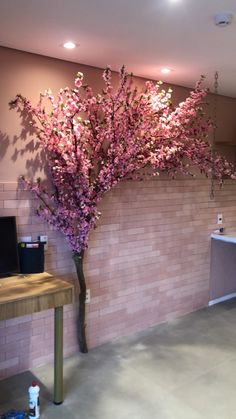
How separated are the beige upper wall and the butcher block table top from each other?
780 mm

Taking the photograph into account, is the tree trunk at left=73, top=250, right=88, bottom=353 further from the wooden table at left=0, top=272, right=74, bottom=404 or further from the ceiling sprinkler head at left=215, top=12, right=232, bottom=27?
the ceiling sprinkler head at left=215, top=12, right=232, bottom=27

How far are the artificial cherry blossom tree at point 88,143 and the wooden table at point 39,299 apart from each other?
501mm

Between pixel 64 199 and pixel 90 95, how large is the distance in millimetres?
847

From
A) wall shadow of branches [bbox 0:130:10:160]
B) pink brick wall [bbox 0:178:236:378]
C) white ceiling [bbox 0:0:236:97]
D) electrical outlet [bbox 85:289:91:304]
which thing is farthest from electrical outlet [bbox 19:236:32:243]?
white ceiling [bbox 0:0:236:97]

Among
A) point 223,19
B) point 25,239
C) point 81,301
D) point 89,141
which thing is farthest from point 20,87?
point 81,301

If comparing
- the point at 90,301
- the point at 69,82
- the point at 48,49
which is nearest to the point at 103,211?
the point at 90,301

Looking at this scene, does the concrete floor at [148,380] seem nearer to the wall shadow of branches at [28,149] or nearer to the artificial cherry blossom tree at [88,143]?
the artificial cherry blossom tree at [88,143]

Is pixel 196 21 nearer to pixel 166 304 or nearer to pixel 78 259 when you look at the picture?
pixel 78 259

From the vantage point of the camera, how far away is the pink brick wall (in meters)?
2.88

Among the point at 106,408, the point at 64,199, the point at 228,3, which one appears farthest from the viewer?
the point at 64,199

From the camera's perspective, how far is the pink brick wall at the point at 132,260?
9.45ft

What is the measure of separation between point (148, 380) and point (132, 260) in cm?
112

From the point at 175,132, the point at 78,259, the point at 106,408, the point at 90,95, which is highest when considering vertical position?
the point at 90,95

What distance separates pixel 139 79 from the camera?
343cm
